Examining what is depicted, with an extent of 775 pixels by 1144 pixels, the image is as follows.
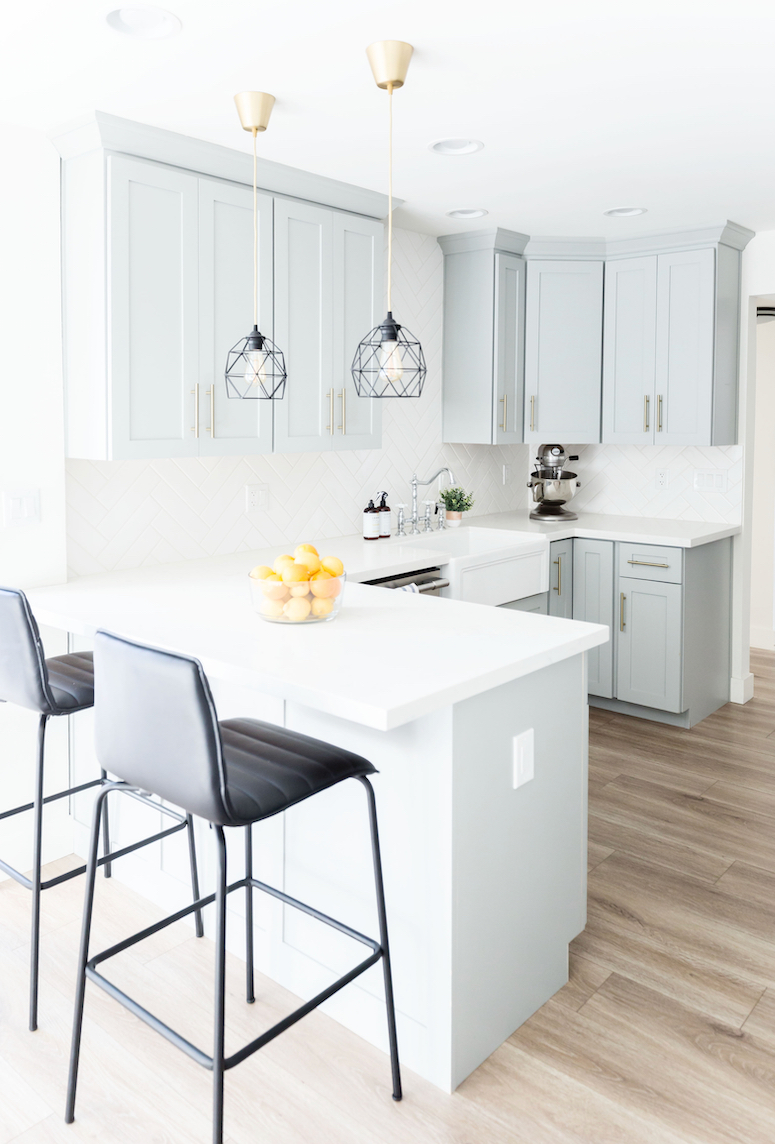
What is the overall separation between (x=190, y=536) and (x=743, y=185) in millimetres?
2469

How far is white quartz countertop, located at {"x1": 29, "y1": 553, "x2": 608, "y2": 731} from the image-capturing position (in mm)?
1735

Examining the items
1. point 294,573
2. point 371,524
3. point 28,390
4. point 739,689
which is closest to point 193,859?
point 294,573

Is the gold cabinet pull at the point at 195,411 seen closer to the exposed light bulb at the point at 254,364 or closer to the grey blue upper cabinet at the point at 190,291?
the grey blue upper cabinet at the point at 190,291

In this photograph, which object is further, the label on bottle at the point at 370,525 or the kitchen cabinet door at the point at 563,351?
the kitchen cabinet door at the point at 563,351

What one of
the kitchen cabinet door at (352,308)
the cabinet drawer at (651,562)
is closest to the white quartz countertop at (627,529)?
the cabinet drawer at (651,562)

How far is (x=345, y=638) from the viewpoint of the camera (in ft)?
7.03

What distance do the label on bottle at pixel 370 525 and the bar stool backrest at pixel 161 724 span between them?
2197 mm

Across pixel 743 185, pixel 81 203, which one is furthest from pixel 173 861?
pixel 743 185

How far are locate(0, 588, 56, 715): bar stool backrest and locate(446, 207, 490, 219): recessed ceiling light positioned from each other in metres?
2.53

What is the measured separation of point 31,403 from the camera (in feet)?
8.88

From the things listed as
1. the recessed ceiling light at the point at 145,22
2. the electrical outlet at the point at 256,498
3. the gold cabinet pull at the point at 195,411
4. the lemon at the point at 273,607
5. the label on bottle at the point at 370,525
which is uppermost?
the recessed ceiling light at the point at 145,22

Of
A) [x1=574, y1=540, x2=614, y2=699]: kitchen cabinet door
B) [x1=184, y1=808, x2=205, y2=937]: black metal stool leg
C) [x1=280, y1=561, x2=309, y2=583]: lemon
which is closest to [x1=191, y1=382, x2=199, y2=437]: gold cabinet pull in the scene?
[x1=280, y1=561, x2=309, y2=583]: lemon

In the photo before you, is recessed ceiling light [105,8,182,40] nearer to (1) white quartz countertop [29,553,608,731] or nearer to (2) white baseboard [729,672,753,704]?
(1) white quartz countertop [29,553,608,731]

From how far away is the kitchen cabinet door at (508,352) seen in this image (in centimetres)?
423
